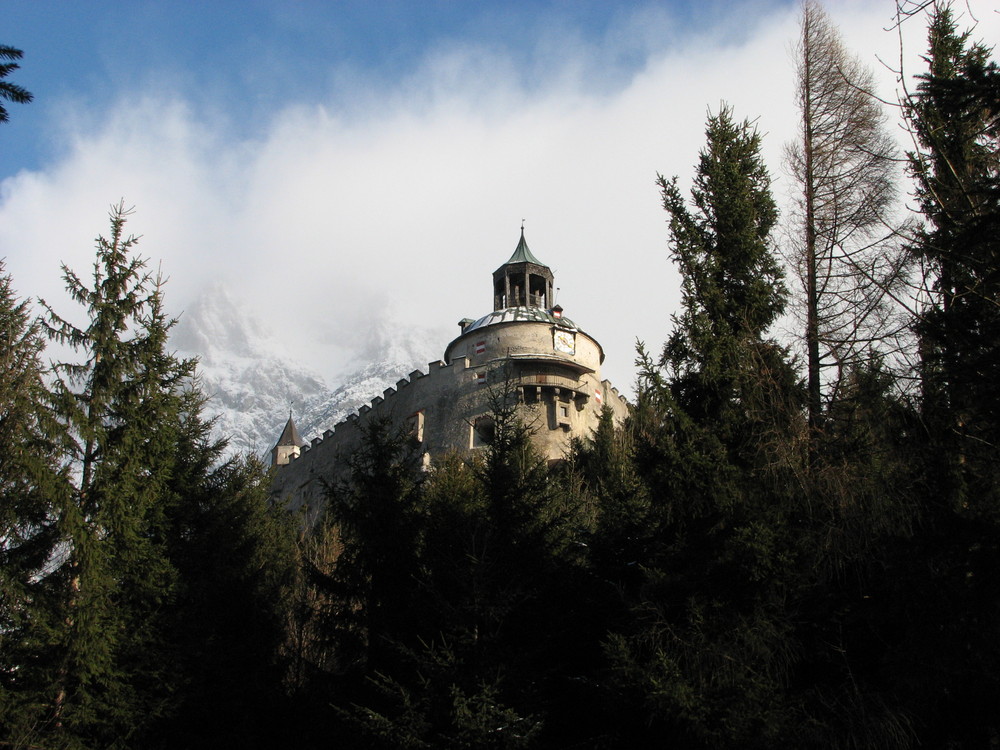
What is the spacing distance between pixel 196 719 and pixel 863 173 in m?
13.3

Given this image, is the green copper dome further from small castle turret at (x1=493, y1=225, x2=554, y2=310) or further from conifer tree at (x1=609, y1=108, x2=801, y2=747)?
conifer tree at (x1=609, y1=108, x2=801, y2=747)

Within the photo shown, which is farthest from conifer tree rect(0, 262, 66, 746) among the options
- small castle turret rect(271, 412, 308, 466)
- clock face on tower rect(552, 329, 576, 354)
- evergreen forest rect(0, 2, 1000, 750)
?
small castle turret rect(271, 412, 308, 466)

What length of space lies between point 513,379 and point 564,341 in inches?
171

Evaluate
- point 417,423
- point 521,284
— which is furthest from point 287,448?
→ point 521,284

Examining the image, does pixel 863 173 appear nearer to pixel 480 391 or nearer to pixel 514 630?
pixel 514 630

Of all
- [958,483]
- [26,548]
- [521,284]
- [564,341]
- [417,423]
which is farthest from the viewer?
[521,284]

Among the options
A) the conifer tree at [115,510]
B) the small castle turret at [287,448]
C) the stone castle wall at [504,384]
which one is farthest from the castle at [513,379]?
the conifer tree at [115,510]

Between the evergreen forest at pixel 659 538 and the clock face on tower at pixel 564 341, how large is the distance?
2128 cm

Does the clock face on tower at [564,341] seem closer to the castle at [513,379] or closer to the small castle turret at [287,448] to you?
the castle at [513,379]

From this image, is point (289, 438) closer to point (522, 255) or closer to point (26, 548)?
point (522, 255)

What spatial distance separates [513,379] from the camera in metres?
35.5

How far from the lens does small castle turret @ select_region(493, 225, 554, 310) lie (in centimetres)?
4250

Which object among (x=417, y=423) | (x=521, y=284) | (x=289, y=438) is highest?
(x=521, y=284)

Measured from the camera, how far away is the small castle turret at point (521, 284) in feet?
139
